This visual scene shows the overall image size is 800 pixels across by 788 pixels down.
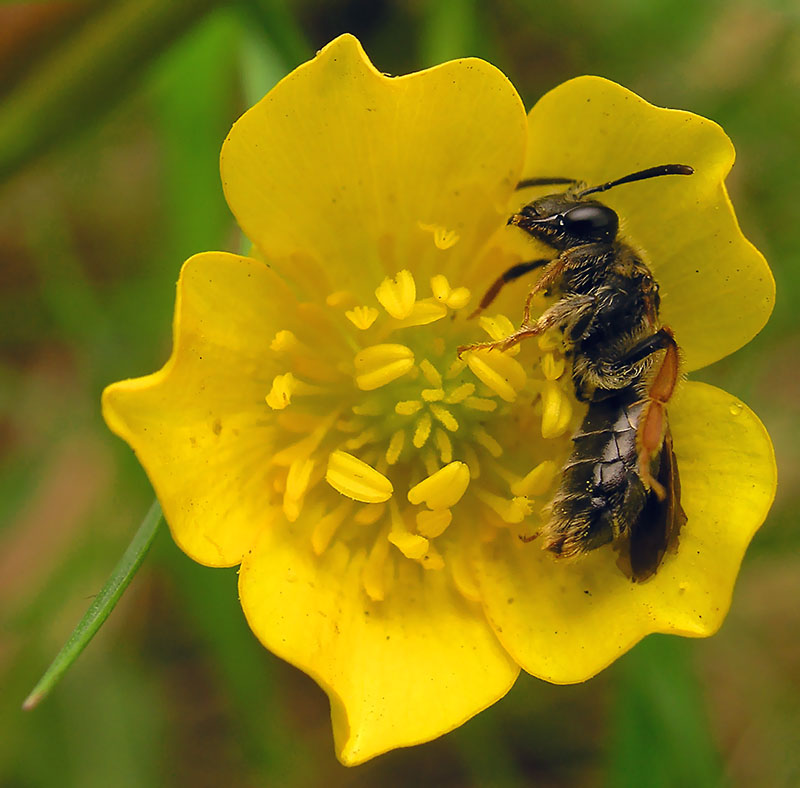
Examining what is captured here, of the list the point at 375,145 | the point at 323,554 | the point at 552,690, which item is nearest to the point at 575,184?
the point at 375,145

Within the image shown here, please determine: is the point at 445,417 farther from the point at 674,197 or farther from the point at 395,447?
the point at 674,197

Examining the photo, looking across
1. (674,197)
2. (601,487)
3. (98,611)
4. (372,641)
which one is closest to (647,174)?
(674,197)

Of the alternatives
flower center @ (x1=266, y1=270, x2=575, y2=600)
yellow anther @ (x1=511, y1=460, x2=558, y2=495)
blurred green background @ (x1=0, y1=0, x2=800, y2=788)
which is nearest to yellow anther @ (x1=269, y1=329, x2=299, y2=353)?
flower center @ (x1=266, y1=270, x2=575, y2=600)

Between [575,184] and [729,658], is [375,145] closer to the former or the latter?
[575,184]

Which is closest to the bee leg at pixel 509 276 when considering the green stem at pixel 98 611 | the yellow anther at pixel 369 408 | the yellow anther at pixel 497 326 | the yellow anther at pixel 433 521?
the yellow anther at pixel 497 326

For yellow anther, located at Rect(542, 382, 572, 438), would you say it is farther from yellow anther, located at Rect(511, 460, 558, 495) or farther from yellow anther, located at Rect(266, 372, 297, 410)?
yellow anther, located at Rect(266, 372, 297, 410)
